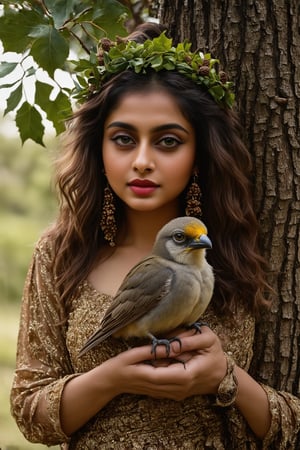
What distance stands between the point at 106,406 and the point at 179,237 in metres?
0.64

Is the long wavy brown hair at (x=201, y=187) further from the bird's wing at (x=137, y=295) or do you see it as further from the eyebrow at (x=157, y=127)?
the bird's wing at (x=137, y=295)

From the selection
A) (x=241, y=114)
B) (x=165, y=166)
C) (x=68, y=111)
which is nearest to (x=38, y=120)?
(x=68, y=111)

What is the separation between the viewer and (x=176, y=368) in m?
2.50

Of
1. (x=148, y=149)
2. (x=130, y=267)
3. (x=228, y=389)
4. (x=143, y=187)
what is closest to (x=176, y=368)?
(x=228, y=389)

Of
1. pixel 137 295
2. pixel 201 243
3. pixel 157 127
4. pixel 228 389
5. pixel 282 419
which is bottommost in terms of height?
pixel 282 419

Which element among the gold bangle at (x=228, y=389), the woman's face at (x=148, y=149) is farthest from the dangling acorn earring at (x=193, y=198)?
the gold bangle at (x=228, y=389)

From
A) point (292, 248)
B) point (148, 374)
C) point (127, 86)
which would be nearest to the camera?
point (148, 374)

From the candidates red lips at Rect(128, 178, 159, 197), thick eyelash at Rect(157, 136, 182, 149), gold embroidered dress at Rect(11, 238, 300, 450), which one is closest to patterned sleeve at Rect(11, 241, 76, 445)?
gold embroidered dress at Rect(11, 238, 300, 450)

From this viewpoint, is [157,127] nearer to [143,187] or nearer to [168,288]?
[143,187]

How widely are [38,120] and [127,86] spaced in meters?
0.32

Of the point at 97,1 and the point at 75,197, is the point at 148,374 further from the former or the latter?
the point at 97,1

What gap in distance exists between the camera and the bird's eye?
241 cm

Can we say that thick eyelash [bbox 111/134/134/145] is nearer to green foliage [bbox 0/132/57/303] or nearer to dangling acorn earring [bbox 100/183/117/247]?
dangling acorn earring [bbox 100/183/117/247]

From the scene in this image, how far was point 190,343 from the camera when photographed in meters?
2.50
